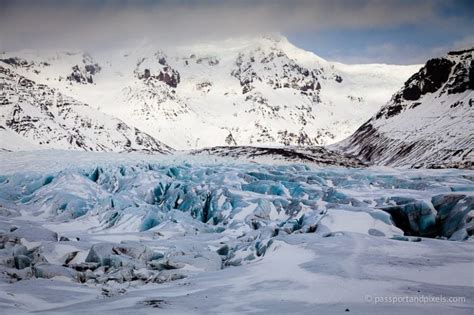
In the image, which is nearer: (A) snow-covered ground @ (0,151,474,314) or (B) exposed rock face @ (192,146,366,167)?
(A) snow-covered ground @ (0,151,474,314)

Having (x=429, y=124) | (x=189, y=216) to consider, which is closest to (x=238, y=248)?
(x=189, y=216)

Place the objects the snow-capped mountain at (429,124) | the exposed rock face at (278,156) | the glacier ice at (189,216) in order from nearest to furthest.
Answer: the glacier ice at (189,216)
the snow-capped mountain at (429,124)
the exposed rock face at (278,156)

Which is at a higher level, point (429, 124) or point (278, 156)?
point (429, 124)

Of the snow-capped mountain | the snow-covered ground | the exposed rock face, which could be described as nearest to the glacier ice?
the snow-covered ground

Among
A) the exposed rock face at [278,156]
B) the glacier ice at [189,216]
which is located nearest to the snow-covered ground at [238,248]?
the glacier ice at [189,216]

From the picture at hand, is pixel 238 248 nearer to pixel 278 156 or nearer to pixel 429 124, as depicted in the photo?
pixel 278 156

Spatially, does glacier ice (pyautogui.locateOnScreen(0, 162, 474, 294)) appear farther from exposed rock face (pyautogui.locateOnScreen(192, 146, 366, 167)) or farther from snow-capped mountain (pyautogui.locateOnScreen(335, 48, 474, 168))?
snow-capped mountain (pyautogui.locateOnScreen(335, 48, 474, 168))

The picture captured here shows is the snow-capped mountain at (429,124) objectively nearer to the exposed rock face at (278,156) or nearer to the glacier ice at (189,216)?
the exposed rock face at (278,156)
